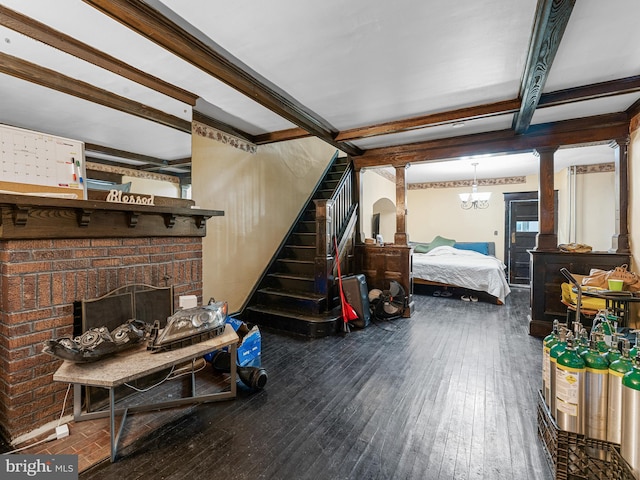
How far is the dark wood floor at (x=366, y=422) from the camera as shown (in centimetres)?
164

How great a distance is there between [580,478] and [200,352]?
218cm

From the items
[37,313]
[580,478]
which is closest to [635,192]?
[580,478]

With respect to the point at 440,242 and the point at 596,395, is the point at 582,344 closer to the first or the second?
the point at 596,395

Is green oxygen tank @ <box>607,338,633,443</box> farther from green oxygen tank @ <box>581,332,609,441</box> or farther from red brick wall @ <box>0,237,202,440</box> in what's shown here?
red brick wall @ <box>0,237,202,440</box>

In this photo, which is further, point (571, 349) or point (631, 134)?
point (631, 134)

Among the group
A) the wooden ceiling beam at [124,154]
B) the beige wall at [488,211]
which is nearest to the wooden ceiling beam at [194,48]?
the wooden ceiling beam at [124,154]

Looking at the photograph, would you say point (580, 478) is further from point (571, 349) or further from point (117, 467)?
point (117, 467)

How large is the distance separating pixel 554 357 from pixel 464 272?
13.8 ft

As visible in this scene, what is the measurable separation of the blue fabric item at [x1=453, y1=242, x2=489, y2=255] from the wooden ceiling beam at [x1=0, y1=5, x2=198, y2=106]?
6980 mm

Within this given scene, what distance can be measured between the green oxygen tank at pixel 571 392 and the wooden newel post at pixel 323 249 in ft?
8.52

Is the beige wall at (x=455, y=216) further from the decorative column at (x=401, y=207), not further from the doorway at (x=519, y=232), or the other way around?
→ the decorative column at (x=401, y=207)

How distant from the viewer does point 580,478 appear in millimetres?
1490

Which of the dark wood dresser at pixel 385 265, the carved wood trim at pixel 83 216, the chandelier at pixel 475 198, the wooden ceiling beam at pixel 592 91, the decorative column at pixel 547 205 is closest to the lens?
the carved wood trim at pixel 83 216

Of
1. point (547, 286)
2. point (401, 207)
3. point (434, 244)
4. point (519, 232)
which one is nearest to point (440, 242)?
point (434, 244)
